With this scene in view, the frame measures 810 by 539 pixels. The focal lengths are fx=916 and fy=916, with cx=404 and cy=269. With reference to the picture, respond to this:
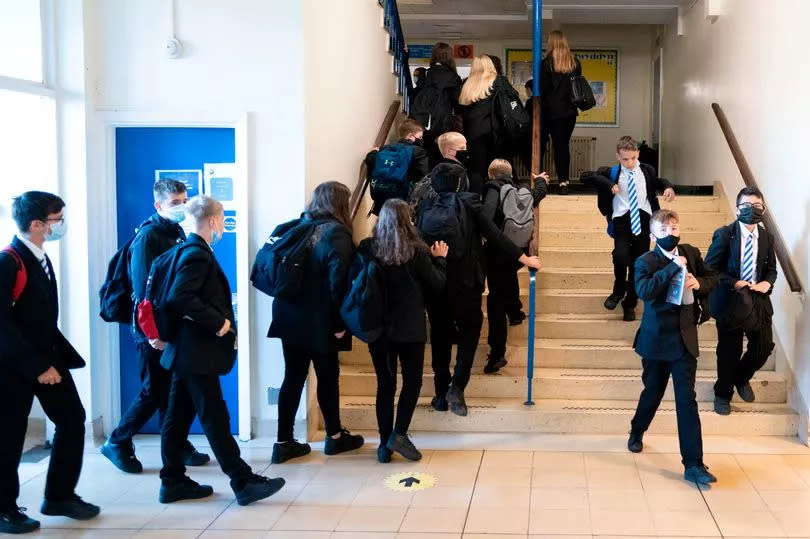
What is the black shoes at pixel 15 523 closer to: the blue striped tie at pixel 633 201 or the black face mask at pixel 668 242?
the black face mask at pixel 668 242

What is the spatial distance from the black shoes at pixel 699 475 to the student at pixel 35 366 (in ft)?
9.90

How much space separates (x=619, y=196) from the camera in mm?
6410

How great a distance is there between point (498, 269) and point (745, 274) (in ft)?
5.01

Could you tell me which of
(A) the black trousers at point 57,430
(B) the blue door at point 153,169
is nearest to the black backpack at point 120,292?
(A) the black trousers at point 57,430

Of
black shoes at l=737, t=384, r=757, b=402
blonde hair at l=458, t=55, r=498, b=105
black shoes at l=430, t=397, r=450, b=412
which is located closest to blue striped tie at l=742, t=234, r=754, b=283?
black shoes at l=737, t=384, r=757, b=402

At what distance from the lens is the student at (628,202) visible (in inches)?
249

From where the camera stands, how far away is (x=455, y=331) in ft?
18.9

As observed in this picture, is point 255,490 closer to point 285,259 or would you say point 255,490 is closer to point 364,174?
point 285,259

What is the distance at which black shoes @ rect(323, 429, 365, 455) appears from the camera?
5.35m

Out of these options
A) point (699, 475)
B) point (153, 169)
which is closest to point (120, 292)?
point (153, 169)

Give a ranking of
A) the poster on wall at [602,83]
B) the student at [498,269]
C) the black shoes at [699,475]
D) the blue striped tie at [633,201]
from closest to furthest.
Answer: the black shoes at [699,475], the student at [498,269], the blue striped tie at [633,201], the poster on wall at [602,83]

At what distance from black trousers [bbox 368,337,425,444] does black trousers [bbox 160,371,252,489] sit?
945 millimetres

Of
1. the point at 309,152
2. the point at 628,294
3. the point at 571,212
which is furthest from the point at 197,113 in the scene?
the point at 571,212

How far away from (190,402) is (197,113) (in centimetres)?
189
